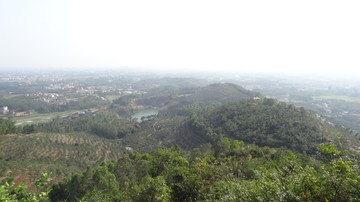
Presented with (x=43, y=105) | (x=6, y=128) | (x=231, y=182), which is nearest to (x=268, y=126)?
(x=231, y=182)

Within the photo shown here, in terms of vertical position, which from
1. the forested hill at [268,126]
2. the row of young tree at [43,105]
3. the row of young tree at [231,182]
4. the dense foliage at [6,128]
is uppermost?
the row of young tree at [231,182]

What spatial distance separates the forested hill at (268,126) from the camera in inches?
1332

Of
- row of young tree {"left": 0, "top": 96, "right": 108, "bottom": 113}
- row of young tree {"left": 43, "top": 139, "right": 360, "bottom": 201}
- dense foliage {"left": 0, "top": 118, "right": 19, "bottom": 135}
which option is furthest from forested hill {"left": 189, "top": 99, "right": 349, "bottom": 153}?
row of young tree {"left": 0, "top": 96, "right": 108, "bottom": 113}

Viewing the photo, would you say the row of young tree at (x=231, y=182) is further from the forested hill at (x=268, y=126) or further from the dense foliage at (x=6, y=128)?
the dense foliage at (x=6, y=128)

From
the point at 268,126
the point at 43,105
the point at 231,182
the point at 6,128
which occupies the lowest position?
the point at 43,105

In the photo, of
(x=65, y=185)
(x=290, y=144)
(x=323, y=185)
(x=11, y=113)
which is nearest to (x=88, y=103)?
(x=11, y=113)

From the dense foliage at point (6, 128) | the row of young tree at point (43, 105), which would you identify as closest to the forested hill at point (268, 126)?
the dense foliage at point (6, 128)

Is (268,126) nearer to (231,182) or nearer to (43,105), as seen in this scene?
(231,182)

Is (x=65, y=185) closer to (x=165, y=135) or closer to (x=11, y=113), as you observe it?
(x=165, y=135)

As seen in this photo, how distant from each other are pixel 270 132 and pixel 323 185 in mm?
35557

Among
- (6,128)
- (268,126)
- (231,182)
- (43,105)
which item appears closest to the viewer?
(231,182)

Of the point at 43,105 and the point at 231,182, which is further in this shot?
the point at 43,105

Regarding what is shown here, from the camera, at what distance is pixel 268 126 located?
129 ft

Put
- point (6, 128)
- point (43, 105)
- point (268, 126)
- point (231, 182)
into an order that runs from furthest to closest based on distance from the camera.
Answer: point (43, 105)
point (6, 128)
point (268, 126)
point (231, 182)
